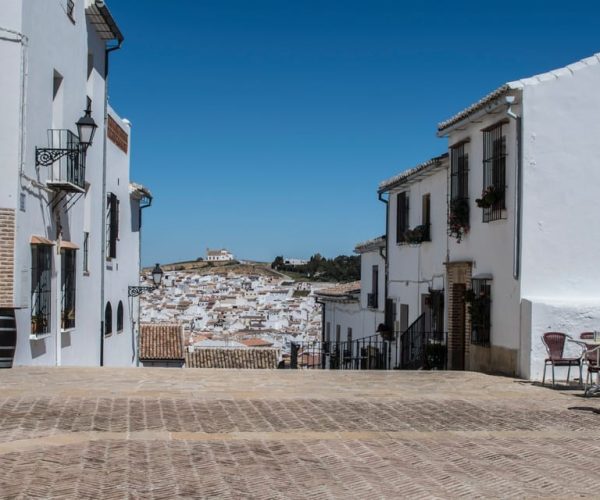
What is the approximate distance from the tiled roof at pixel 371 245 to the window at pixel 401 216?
2.56m

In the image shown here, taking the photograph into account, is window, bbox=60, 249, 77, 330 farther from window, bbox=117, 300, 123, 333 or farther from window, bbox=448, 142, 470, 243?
window, bbox=448, 142, 470, 243

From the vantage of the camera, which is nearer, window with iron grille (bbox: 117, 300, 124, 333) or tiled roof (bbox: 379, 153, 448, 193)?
tiled roof (bbox: 379, 153, 448, 193)

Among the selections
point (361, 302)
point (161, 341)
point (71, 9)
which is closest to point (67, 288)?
point (71, 9)

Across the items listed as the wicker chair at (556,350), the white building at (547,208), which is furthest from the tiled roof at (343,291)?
the wicker chair at (556,350)

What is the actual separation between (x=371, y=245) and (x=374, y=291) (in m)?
1.51

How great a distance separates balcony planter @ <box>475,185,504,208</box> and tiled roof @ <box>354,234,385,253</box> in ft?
34.8

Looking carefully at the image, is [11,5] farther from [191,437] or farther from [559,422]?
[559,422]

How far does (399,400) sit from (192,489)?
5.33 meters

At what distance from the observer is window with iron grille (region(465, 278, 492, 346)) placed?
15875 mm

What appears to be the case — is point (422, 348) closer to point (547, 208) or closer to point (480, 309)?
point (480, 309)

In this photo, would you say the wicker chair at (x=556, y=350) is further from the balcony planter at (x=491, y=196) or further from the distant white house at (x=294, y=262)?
the distant white house at (x=294, y=262)

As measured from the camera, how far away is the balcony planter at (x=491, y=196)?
50.0 ft

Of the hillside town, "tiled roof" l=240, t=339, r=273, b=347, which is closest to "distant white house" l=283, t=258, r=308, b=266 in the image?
the hillside town

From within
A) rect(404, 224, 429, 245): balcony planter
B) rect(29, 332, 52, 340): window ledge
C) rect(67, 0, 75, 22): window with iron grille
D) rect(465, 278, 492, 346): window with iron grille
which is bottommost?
rect(29, 332, 52, 340): window ledge
